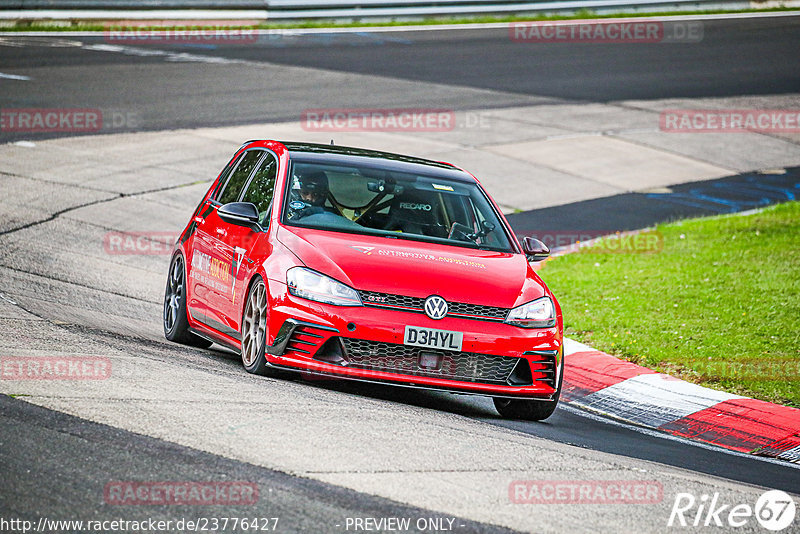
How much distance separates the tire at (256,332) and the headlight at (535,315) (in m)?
1.56

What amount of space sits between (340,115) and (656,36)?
51.8 ft

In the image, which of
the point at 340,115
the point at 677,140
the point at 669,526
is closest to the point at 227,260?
the point at 669,526

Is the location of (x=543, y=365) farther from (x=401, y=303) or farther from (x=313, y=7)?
(x=313, y=7)

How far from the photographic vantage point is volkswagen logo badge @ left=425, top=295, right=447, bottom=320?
7.28 meters

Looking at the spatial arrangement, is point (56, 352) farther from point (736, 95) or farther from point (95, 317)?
point (736, 95)

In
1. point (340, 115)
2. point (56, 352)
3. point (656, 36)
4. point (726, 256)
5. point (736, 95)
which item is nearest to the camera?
point (56, 352)

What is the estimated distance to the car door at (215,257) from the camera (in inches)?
333

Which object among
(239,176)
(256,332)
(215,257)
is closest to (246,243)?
(215,257)

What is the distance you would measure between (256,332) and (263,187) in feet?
4.73

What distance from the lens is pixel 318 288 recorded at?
7.36 metres

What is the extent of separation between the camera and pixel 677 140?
22.3 meters

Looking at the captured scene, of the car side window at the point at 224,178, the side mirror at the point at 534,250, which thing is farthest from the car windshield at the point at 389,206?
the car side window at the point at 224,178

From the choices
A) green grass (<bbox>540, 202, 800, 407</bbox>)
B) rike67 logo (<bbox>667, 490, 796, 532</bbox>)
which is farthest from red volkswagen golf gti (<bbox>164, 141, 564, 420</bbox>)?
green grass (<bbox>540, 202, 800, 407</bbox>)

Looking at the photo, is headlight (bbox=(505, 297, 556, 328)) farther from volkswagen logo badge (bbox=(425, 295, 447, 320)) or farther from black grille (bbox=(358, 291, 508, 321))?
volkswagen logo badge (bbox=(425, 295, 447, 320))
